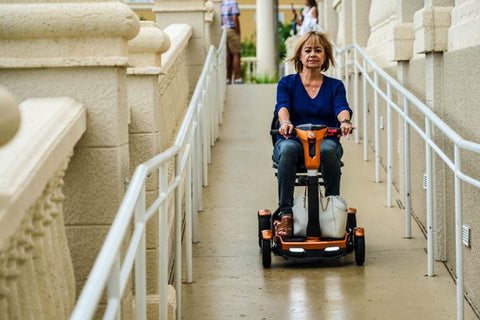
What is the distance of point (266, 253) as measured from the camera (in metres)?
6.16

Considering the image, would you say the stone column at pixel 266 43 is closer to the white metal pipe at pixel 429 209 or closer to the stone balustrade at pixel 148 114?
the white metal pipe at pixel 429 209

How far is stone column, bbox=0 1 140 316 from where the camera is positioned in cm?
379

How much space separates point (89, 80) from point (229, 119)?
8544 millimetres

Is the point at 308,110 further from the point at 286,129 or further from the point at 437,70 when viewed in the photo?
the point at 437,70

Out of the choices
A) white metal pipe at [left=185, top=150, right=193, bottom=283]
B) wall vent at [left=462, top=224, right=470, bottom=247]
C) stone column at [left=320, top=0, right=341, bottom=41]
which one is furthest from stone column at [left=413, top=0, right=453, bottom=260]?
stone column at [left=320, top=0, right=341, bottom=41]

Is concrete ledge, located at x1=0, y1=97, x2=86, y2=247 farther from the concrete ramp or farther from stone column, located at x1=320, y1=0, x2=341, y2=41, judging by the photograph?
stone column, located at x1=320, y1=0, x2=341, y2=41

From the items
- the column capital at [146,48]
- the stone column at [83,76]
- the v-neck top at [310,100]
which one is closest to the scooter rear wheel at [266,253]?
the v-neck top at [310,100]

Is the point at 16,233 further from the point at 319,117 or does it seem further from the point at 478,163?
the point at 319,117

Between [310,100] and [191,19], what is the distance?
4664 millimetres

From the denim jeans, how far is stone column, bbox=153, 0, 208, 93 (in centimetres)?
480

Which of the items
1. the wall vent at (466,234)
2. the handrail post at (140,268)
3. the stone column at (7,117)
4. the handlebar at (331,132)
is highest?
the stone column at (7,117)

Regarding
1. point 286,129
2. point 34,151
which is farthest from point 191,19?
point 34,151

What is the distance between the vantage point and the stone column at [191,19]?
1065cm

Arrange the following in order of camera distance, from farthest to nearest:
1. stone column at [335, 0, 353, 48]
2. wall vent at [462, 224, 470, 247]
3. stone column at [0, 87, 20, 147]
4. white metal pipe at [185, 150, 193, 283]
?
stone column at [335, 0, 353, 48]
white metal pipe at [185, 150, 193, 283]
wall vent at [462, 224, 470, 247]
stone column at [0, 87, 20, 147]
